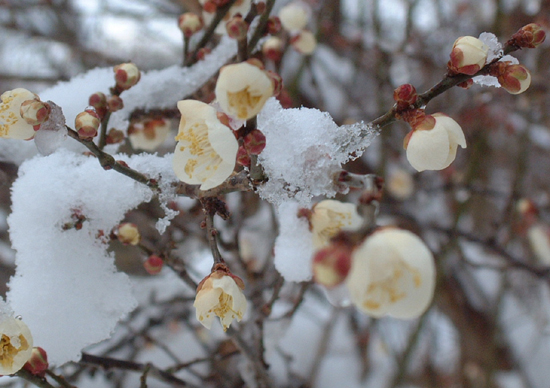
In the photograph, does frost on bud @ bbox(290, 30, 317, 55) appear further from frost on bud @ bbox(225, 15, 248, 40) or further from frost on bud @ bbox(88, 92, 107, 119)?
frost on bud @ bbox(225, 15, 248, 40)

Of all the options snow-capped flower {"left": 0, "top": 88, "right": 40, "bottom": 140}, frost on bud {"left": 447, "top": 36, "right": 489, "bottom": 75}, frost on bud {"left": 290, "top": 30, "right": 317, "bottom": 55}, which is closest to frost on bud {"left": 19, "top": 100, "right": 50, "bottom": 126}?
snow-capped flower {"left": 0, "top": 88, "right": 40, "bottom": 140}

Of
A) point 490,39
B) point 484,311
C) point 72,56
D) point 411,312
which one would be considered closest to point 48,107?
point 411,312

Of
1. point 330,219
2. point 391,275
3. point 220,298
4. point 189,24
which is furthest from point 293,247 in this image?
point 189,24

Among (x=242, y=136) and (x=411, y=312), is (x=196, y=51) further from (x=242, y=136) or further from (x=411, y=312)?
(x=411, y=312)

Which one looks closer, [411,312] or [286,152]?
[411,312]

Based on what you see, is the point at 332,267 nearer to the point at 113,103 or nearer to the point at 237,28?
the point at 237,28

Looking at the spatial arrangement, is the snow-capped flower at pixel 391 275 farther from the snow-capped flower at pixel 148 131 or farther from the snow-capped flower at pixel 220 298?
the snow-capped flower at pixel 148 131
